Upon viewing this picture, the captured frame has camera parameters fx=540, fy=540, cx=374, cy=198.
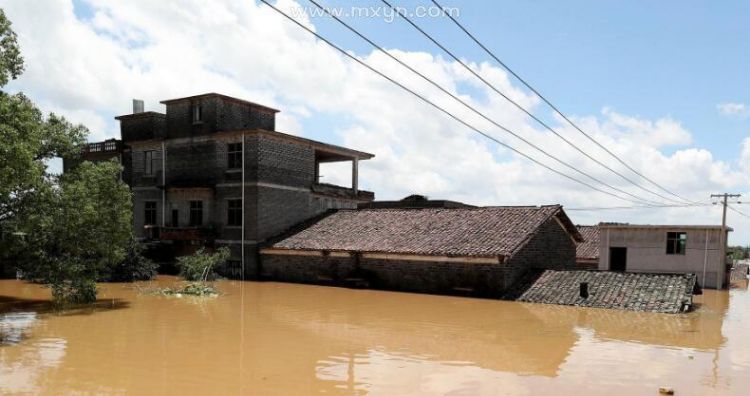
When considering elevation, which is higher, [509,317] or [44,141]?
[44,141]

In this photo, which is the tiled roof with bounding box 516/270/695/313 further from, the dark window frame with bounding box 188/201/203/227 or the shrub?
the dark window frame with bounding box 188/201/203/227

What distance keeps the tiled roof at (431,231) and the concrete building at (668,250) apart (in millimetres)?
6277

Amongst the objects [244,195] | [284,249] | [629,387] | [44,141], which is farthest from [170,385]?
[244,195]

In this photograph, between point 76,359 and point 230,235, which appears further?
point 230,235

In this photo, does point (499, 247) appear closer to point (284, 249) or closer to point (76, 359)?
point (284, 249)

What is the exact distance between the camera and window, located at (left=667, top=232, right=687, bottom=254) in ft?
99.3

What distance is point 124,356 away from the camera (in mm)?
10539

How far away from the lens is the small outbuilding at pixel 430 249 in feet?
70.2

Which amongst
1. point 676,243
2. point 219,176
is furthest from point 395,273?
point 676,243

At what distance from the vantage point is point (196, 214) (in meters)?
29.8

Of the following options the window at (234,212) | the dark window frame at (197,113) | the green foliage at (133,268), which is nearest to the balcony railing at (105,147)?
the dark window frame at (197,113)

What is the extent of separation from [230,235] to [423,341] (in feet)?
59.4

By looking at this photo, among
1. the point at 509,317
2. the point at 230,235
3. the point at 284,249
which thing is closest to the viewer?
the point at 509,317

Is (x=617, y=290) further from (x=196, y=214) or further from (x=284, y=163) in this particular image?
(x=196, y=214)
